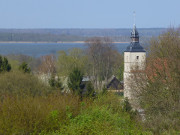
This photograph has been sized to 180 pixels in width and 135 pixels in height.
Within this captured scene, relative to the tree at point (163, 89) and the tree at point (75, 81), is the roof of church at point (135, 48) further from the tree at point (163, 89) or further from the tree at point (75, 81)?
the tree at point (163, 89)

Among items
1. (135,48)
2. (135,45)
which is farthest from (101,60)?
(135,48)

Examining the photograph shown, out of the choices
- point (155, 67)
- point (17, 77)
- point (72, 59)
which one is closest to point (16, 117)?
point (155, 67)

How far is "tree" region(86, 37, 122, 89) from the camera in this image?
201 ft

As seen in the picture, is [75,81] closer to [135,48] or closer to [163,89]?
[163,89]

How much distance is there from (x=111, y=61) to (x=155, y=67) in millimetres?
43619

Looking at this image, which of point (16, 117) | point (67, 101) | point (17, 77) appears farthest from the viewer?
point (17, 77)

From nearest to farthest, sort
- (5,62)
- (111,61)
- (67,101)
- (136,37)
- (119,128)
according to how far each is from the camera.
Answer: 1. (119,128)
2. (67,101)
3. (5,62)
4. (136,37)
5. (111,61)

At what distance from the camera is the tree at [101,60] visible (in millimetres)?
61156

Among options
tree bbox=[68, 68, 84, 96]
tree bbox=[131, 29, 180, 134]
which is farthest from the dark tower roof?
tree bbox=[131, 29, 180, 134]

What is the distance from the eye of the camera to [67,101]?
618 inches

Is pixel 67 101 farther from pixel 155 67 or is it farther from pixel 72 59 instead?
pixel 72 59

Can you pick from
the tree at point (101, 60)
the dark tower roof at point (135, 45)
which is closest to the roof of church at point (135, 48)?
the dark tower roof at point (135, 45)

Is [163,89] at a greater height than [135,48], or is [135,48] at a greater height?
[163,89]

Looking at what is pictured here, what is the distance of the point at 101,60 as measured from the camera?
221 ft
